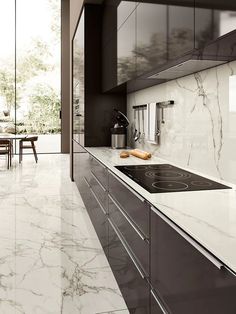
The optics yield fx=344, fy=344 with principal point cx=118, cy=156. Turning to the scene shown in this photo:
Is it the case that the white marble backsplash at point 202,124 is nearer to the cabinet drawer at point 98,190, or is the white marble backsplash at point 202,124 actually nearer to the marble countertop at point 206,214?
the marble countertop at point 206,214

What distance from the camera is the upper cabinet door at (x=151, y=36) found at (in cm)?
206

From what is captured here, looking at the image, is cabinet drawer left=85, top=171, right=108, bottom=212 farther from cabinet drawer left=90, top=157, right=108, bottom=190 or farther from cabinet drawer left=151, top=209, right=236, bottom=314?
cabinet drawer left=151, top=209, right=236, bottom=314

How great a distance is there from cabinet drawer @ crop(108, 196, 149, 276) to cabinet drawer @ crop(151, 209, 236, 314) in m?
0.12

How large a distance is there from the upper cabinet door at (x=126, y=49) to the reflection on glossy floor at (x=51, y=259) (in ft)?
5.02

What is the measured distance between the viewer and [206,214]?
4.34 ft

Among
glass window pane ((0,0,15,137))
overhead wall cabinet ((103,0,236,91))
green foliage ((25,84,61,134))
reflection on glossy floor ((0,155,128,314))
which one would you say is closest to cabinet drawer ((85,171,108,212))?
reflection on glossy floor ((0,155,128,314))

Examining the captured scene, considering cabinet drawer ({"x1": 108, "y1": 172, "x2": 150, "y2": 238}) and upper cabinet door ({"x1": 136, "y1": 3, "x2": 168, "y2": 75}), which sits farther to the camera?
upper cabinet door ({"x1": 136, "y1": 3, "x2": 168, "y2": 75})

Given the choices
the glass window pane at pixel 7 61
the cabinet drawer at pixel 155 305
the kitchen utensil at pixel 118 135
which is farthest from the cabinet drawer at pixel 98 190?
the glass window pane at pixel 7 61

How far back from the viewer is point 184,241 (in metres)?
1.14

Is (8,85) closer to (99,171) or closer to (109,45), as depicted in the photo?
(109,45)

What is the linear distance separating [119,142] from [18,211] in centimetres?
148

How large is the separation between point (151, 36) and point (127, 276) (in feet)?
5.04

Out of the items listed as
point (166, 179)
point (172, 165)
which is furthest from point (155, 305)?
point (172, 165)

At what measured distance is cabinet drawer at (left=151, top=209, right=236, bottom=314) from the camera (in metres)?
0.93
